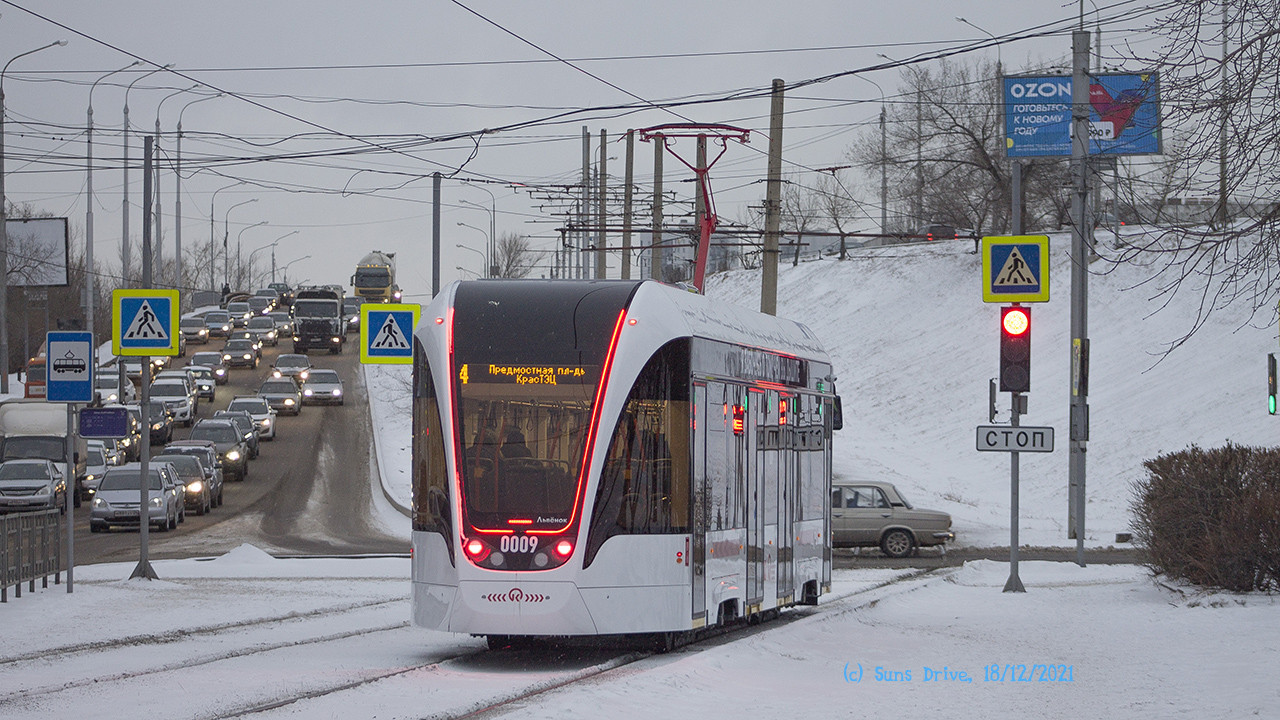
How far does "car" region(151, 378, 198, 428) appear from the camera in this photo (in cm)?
5578

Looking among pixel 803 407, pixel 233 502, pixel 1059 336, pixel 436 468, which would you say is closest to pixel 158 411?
pixel 233 502

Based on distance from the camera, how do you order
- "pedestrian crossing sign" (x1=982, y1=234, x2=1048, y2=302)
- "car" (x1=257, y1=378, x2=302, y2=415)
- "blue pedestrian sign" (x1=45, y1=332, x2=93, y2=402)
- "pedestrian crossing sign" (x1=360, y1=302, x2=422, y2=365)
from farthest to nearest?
"car" (x1=257, y1=378, x2=302, y2=415) < "pedestrian crossing sign" (x1=360, y1=302, x2=422, y2=365) < "pedestrian crossing sign" (x1=982, y1=234, x2=1048, y2=302) < "blue pedestrian sign" (x1=45, y1=332, x2=93, y2=402)

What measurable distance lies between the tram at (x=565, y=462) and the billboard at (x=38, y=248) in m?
61.6

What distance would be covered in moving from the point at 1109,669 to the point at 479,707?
17.9 ft

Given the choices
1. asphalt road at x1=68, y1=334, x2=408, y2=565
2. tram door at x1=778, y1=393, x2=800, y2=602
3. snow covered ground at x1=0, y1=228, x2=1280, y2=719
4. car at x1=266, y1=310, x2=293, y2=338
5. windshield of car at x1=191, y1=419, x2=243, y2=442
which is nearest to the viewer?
snow covered ground at x1=0, y1=228, x2=1280, y2=719

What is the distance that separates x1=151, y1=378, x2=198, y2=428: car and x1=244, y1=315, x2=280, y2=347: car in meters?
29.3

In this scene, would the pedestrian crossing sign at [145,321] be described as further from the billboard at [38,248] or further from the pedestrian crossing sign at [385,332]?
the billboard at [38,248]

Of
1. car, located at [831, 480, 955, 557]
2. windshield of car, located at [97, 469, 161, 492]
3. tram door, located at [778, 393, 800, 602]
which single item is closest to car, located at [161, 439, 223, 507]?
windshield of car, located at [97, 469, 161, 492]

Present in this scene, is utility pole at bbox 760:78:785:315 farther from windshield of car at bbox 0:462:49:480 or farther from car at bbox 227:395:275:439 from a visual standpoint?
car at bbox 227:395:275:439

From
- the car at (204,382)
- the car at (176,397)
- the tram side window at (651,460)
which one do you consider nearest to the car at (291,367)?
the car at (204,382)

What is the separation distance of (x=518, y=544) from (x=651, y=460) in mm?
1326

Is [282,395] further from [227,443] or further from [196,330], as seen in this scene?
[196,330]

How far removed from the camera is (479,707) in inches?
384

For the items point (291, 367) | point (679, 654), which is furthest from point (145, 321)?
point (291, 367)
